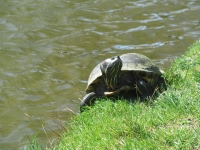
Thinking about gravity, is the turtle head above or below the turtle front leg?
above

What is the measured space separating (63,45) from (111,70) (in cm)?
409

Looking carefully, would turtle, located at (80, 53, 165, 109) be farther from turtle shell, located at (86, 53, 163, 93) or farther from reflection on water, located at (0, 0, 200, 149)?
reflection on water, located at (0, 0, 200, 149)

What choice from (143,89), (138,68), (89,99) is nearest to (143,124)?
→ (143,89)

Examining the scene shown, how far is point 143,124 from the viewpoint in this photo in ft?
14.2

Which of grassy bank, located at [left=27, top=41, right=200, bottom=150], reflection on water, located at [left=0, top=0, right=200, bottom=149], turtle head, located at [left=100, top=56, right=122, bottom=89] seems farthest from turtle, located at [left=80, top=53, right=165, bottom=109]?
reflection on water, located at [left=0, top=0, right=200, bottom=149]

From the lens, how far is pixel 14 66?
8.57 meters

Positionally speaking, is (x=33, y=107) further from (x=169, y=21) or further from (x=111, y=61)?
(x=169, y=21)

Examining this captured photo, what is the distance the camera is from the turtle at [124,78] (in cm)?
586

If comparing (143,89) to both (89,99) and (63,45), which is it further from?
(63,45)

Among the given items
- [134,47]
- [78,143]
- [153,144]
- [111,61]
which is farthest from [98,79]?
[134,47]

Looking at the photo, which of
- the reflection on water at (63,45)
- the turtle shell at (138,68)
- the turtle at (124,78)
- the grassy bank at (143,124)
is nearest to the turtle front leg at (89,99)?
the turtle at (124,78)

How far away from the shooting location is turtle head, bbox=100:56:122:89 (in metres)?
5.80

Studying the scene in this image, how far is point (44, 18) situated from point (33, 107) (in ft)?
16.6

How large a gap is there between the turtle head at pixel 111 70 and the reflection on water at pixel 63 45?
3.12 feet
